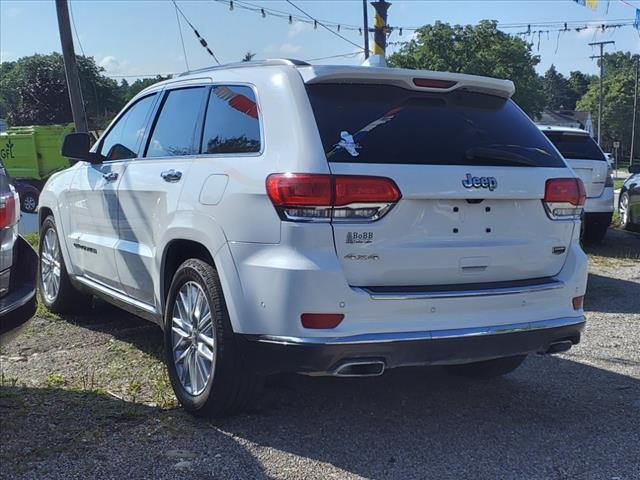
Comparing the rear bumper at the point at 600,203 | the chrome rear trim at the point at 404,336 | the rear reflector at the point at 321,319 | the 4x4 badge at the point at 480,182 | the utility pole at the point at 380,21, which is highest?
the utility pole at the point at 380,21

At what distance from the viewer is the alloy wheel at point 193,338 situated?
3.72 m

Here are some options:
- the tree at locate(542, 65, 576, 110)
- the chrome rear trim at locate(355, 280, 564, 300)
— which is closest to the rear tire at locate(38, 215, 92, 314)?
the chrome rear trim at locate(355, 280, 564, 300)

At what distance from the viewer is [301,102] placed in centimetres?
348

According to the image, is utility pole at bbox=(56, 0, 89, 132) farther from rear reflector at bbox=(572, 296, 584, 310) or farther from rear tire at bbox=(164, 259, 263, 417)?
rear reflector at bbox=(572, 296, 584, 310)

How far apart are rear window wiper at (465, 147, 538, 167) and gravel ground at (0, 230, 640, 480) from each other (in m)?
1.41

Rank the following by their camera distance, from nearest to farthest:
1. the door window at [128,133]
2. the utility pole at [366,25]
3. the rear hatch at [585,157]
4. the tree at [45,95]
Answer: the door window at [128,133] → the rear hatch at [585,157] → the utility pole at [366,25] → the tree at [45,95]

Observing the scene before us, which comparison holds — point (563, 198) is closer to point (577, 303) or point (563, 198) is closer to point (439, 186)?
point (577, 303)

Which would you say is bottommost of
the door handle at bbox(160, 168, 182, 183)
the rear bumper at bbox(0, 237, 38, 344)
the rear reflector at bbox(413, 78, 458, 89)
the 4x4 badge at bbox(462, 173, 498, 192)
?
the rear bumper at bbox(0, 237, 38, 344)

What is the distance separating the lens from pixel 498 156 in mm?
3691

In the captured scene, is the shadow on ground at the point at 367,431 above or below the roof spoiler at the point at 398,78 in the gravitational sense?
below

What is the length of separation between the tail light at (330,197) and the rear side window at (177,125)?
1062 mm

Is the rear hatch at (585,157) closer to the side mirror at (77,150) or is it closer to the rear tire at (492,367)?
the rear tire at (492,367)

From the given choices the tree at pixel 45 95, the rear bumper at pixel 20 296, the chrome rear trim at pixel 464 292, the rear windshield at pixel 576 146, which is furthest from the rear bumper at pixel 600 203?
the tree at pixel 45 95

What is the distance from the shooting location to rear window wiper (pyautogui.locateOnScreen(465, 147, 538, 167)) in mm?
3643
